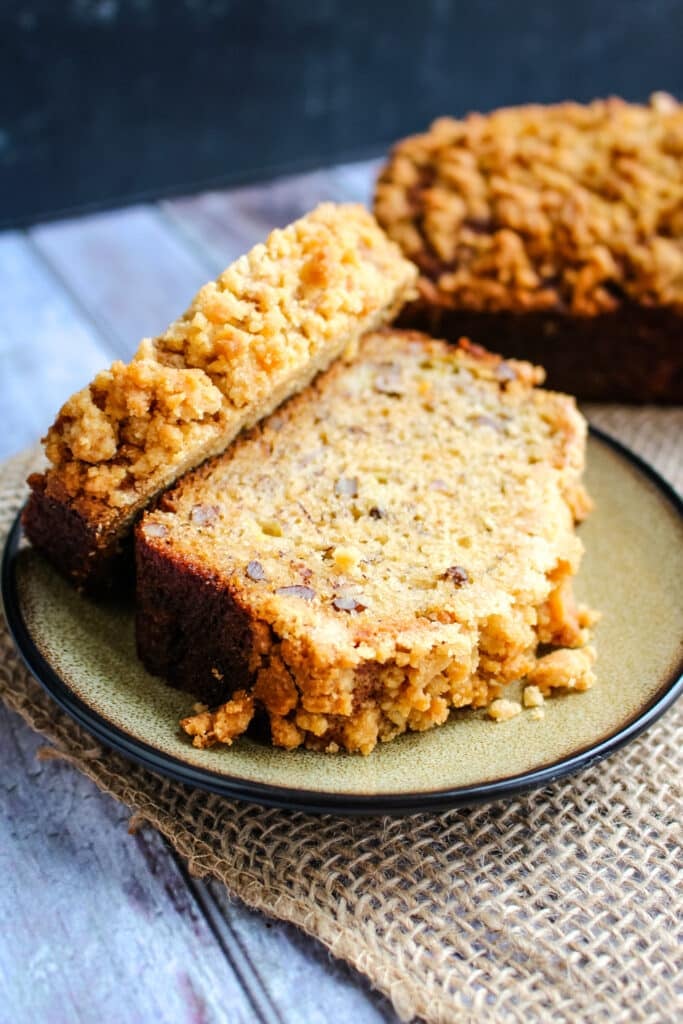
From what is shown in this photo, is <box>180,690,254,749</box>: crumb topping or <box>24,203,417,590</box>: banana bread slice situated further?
<box>24,203,417,590</box>: banana bread slice

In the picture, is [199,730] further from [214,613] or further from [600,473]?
[600,473]

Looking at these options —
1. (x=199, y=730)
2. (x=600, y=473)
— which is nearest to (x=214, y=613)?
(x=199, y=730)

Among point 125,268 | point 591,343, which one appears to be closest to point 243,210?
point 125,268

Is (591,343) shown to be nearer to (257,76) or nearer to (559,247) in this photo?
(559,247)

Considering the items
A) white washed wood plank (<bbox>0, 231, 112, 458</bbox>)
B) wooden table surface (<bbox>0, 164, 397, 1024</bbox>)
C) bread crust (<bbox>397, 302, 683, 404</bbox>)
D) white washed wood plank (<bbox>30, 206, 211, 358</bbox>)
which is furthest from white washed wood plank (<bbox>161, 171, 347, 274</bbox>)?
wooden table surface (<bbox>0, 164, 397, 1024</bbox>)

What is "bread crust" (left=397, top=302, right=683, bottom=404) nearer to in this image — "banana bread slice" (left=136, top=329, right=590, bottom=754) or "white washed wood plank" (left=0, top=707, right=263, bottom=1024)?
"banana bread slice" (left=136, top=329, right=590, bottom=754)

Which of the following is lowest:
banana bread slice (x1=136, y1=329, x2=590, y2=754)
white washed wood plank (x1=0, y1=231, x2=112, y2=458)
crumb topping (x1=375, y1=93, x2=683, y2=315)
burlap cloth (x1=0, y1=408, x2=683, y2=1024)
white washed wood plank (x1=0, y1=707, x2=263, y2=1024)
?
white washed wood plank (x1=0, y1=231, x2=112, y2=458)

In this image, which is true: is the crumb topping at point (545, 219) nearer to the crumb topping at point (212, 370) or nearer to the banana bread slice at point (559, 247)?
the banana bread slice at point (559, 247)

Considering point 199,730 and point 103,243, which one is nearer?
point 199,730
